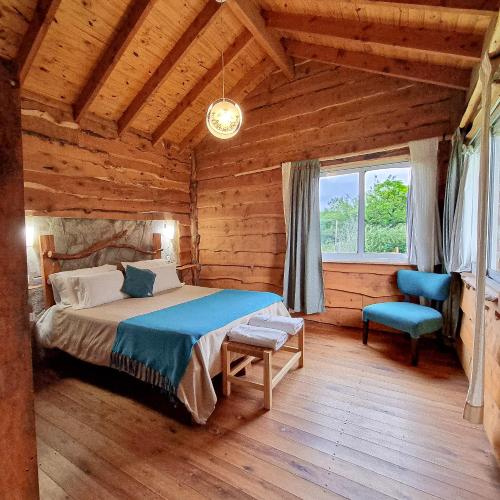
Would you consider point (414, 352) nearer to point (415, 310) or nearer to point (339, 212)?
point (415, 310)

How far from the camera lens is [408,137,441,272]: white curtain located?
2.85 m

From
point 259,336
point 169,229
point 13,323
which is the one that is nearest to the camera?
point 13,323

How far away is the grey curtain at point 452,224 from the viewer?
8.38ft

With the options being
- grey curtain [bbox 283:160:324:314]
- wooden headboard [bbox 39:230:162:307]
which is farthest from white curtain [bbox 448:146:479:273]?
wooden headboard [bbox 39:230:162:307]

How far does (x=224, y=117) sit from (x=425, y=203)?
7.31ft

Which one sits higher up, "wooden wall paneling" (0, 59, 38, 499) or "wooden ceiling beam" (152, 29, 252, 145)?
"wooden ceiling beam" (152, 29, 252, 145)

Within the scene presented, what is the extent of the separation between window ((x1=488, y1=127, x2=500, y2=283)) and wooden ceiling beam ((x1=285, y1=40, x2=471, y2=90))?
2.73ft

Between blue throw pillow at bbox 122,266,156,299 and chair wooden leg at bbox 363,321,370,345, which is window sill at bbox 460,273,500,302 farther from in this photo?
blue throw pillow at bbox 122,266,156,299

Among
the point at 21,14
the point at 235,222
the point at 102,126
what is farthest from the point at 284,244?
the point at 21,14

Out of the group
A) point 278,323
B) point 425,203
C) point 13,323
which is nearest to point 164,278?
point 278,323

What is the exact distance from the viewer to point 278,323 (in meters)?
2.29

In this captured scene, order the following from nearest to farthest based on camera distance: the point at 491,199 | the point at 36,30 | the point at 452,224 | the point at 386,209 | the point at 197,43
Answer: the point at 491,199, the point at 36,30, the point at 452,224, the point at 197,43, the point at 386,209

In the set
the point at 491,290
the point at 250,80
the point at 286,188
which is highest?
the point at 250,80

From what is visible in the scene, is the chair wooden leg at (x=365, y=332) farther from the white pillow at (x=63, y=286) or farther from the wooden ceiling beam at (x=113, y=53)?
the wooden ceiling beam at (x=113, y=53)
